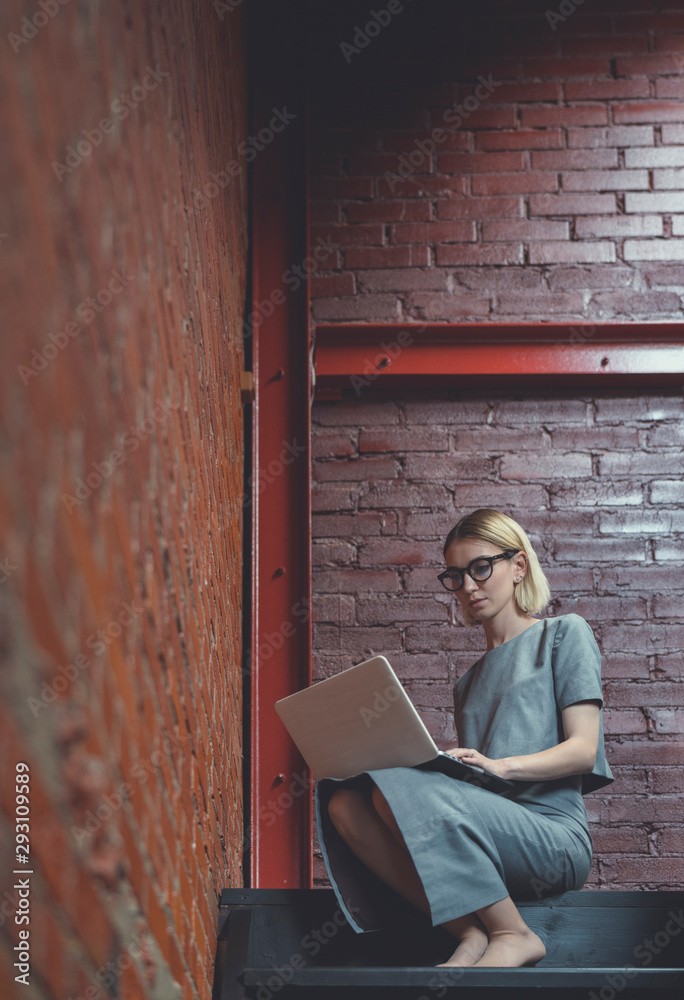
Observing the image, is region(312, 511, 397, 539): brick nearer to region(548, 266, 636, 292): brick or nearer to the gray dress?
region(548, 266, 636, 292): brick

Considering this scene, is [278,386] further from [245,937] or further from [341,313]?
[245,937]

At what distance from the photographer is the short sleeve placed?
1.73 metres

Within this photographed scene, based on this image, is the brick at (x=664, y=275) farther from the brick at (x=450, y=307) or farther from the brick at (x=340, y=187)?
the brick at (x=340, y=187)

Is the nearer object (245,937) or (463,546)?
(245,937)

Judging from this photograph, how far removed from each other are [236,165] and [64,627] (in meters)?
1.97

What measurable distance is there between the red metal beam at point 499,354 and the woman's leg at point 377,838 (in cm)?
181

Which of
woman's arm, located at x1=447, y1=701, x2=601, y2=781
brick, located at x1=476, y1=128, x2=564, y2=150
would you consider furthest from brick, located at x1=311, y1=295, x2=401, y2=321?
woman's arm, located at x1=447, y1=701, x2=601, y2=781

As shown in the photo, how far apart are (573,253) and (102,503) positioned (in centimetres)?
292

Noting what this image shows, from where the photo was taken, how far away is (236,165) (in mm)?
2295

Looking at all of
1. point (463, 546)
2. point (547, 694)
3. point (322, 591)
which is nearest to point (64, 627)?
point (547, 694)

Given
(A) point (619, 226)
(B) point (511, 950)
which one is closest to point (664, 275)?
(A) point (619, 226)

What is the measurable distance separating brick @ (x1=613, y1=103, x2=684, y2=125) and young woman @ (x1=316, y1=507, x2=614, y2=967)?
2074 mm

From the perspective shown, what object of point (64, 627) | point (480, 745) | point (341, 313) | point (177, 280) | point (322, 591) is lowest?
point (480, 745)

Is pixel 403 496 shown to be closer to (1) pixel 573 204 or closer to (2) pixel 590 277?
(2) pixel 590 277
